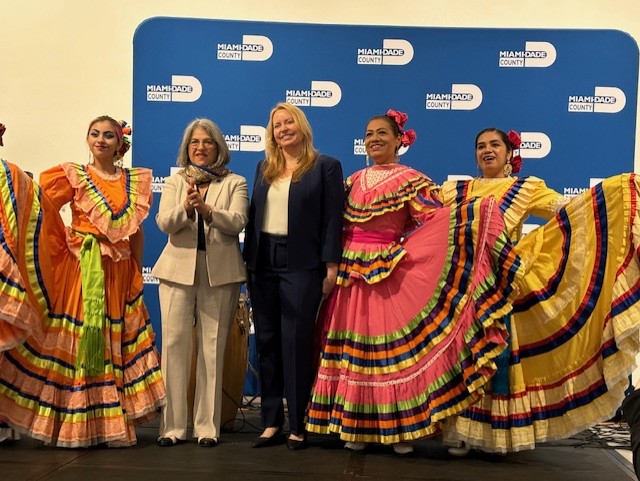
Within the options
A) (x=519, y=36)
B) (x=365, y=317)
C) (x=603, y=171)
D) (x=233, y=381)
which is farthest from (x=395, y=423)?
(x=519, y=36)

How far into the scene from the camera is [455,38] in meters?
5.20

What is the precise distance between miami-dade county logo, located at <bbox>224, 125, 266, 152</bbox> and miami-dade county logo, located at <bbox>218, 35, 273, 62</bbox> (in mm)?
463

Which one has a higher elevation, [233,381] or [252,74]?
[252,74]

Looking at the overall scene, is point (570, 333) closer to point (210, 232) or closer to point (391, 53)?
point (210, 232)

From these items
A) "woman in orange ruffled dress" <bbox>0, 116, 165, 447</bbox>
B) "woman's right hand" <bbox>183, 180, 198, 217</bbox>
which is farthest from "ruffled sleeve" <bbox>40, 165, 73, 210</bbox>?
"woman's right hand" <bbox>183, 180, 198, 217</bbox>

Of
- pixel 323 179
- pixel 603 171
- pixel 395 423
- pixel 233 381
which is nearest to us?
pixel 395 423

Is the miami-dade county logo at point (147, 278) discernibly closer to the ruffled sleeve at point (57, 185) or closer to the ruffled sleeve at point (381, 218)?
the ruffled sleeve at point (57, 185)

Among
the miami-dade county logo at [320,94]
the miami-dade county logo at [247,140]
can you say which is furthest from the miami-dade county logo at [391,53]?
the miami-dade county logo at [247,140]

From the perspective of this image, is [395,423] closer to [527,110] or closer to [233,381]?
[233,381]

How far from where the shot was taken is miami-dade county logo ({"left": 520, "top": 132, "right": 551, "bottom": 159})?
5164 mm

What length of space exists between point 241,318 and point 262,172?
3.26 ft

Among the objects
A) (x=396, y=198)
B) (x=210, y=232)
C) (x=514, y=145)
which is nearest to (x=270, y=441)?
(x=210, y=232)

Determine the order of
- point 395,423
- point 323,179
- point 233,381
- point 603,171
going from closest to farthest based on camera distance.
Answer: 1. point 395,423
2. point 323,179
3. point 233,381
4. point 603,171

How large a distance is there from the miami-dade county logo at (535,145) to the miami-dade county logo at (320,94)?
1.26 m
